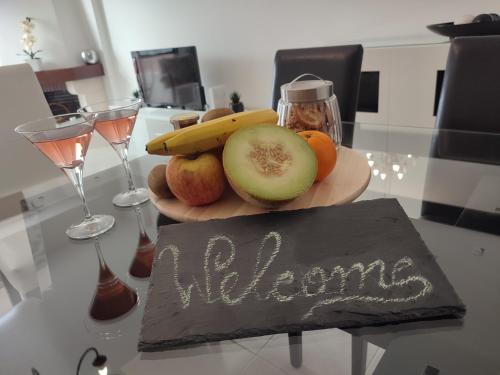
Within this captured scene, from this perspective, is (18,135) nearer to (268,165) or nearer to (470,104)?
(268,165)

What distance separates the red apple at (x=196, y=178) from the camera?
1.99 feet

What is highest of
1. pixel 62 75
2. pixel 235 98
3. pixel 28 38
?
pixel 28 38

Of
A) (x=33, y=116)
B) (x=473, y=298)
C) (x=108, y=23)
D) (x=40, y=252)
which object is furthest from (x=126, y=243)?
(x=108, y=23)

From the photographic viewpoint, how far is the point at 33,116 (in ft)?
5.00

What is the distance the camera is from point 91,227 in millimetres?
737

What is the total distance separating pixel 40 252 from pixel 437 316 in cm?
67

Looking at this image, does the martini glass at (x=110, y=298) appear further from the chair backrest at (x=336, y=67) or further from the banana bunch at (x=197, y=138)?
the chair backrest at (x=336, y=67)

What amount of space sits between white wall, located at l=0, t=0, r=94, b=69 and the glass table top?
3.75 m

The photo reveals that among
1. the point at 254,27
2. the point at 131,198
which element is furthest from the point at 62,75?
the point at 131,198

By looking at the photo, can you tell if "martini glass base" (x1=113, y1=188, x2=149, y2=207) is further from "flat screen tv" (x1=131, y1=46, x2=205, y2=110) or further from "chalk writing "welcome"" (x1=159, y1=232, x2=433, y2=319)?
"flat screen tv" (x1=131, y1=46, x2=205, y2=110)

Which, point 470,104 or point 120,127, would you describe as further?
point 470,104

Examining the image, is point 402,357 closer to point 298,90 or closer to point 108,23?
point 298,90

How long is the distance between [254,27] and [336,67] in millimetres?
1874

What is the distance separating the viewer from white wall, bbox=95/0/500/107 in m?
2.25
